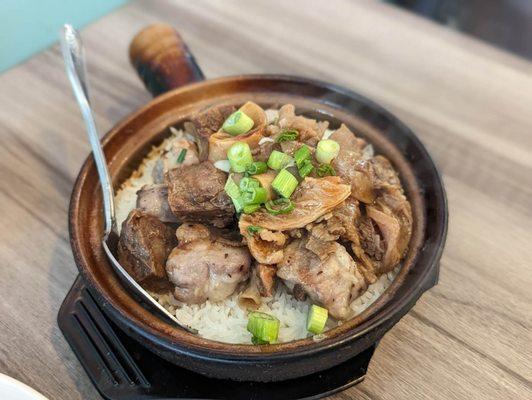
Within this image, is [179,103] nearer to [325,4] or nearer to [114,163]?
[114,163]

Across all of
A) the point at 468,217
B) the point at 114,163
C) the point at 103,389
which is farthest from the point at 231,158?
the point at 468,217

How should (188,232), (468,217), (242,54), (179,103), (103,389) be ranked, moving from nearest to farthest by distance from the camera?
1. (103,389)
2. (188,232)
3. (179,103)
4. (468,217)
5. (242,54)

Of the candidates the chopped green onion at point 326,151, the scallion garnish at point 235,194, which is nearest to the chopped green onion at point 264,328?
the scallion garnish at point 235,194

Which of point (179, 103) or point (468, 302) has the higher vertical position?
point (179, 103)

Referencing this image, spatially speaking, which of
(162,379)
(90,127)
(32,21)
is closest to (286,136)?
(90,127)

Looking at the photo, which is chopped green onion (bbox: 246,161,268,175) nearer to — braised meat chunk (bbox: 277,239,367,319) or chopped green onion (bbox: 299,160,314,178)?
chopped green onion (bbox: 299,160,314,178)

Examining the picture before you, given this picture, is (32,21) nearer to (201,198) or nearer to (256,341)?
(201,198)
